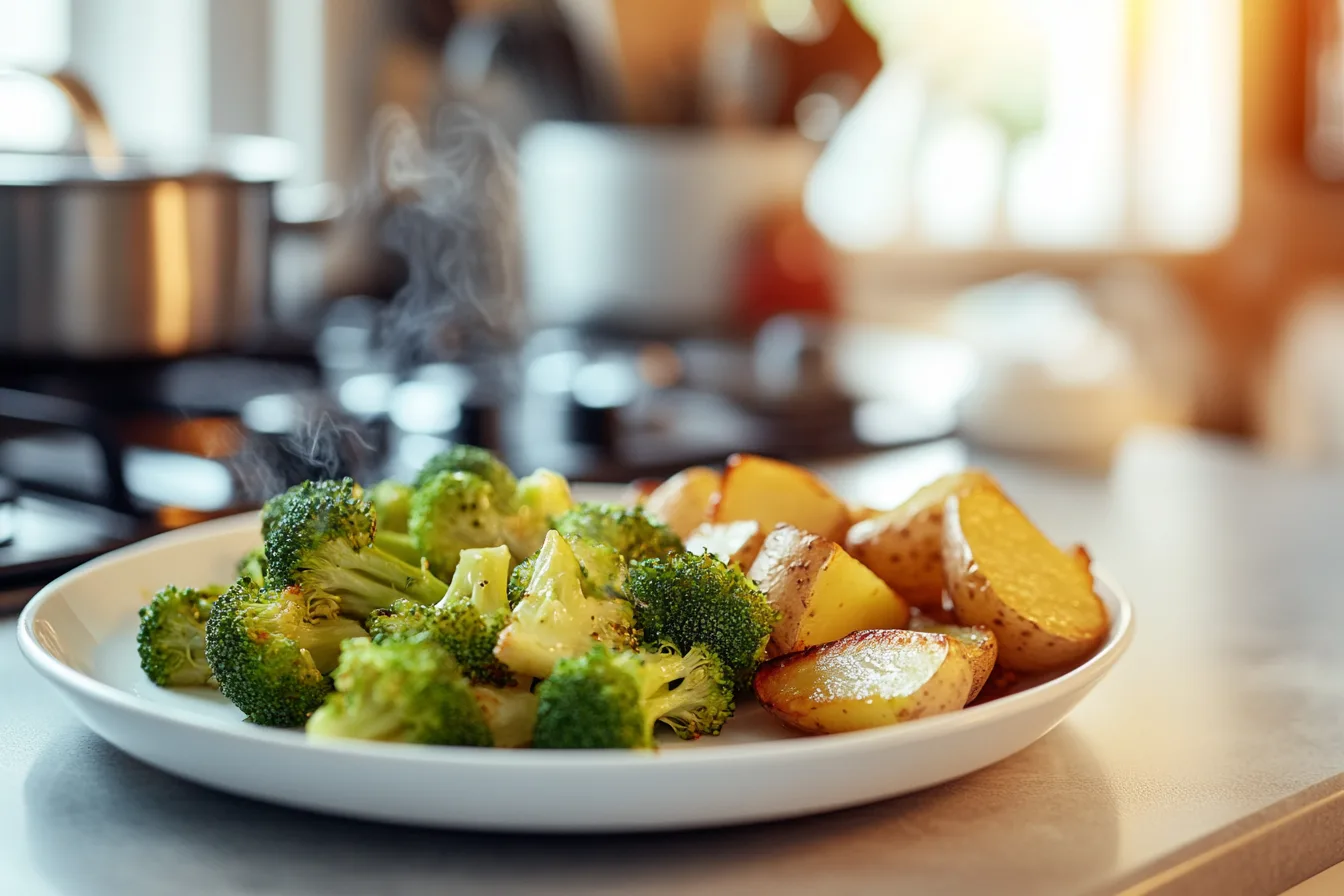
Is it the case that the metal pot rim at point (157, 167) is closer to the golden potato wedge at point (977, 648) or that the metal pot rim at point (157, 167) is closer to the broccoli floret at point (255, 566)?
the broccoli floret at point (255, 566)

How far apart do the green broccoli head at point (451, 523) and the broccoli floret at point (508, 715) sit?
18cm

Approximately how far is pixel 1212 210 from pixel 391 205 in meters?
2.87

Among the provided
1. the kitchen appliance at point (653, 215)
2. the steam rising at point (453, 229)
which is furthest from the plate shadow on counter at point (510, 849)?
the kitchen appliance at point (653, 215)

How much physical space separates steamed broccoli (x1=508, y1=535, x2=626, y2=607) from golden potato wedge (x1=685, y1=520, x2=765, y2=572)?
7cm

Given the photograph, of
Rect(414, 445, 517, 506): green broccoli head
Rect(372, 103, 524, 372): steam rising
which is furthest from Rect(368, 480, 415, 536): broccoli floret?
Rect(372, 103, 524, 372): steam rising

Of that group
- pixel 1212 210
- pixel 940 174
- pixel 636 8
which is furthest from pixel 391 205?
pixel 1212 210

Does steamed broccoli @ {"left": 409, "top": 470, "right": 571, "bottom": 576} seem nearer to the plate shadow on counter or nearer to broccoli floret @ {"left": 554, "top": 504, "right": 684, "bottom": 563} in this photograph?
broccoli floret @ {"left": 554, "top": 504, "right": 684, "bottom": 563}

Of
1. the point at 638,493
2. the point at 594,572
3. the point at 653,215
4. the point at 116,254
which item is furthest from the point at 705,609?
the point at 653,215

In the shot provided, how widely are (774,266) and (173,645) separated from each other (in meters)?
1.60

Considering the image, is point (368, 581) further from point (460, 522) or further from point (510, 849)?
point (510, 849)

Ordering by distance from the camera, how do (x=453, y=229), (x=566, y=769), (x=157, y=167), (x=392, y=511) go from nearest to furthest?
(x=566, y=769)
(x=392, y=511)
(x=157, y=167)
(x=453, y=229)

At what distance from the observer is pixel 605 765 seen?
562mm

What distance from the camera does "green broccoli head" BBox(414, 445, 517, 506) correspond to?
35.0 inches

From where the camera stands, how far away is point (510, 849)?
0.62 meters
